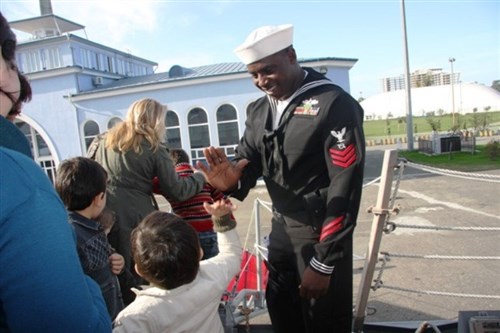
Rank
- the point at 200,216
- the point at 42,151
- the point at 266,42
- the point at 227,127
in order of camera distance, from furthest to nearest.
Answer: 1. the point at 42,151
2. the point at 227,127
3. the point at 200,216
4. the point at 266,42

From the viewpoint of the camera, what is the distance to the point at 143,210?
3234mm

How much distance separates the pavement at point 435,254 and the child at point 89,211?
1845 millimetres

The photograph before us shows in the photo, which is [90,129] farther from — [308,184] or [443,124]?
[443,124]

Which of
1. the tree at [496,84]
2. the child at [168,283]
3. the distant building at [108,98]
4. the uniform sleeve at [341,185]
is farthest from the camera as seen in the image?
the tree at [496,84]

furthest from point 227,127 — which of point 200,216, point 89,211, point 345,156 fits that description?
point 345,156

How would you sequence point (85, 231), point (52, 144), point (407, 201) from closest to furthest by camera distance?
1. point (85, 231)
2. point (407, 201)
3. point (52, 144)

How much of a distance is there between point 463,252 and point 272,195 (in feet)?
16.4

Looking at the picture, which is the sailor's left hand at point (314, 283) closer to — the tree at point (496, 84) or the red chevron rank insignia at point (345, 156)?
the red chevron rank insignia at point (345, 156)

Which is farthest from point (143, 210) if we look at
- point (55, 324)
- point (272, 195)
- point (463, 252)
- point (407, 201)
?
point (407, 201)

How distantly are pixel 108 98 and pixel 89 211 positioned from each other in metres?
16.6

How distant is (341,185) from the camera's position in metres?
1.92

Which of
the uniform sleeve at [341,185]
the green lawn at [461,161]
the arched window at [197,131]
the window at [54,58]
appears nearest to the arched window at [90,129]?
the window at [54,58]

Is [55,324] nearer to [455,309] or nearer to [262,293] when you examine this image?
[262,293]

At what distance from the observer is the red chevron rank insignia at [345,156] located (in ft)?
6.31
